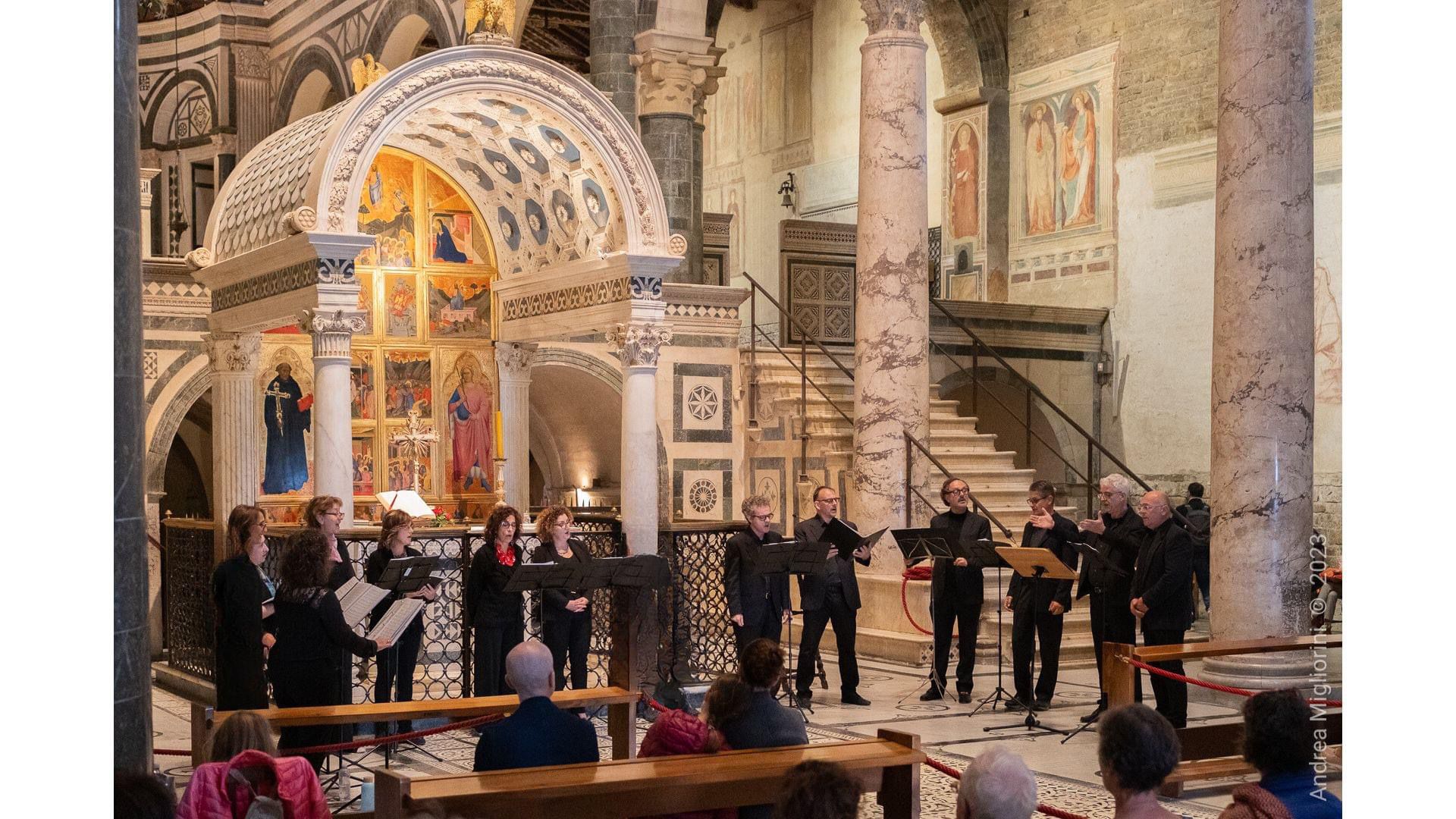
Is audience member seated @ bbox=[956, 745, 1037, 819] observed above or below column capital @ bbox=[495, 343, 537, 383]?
below

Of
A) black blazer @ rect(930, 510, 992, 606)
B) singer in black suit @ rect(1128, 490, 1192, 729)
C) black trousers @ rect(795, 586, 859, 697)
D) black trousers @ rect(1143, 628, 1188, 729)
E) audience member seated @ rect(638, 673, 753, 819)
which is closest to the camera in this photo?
audience member seated @ rect(638, 673, 753, 819)

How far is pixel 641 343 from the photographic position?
10539mm

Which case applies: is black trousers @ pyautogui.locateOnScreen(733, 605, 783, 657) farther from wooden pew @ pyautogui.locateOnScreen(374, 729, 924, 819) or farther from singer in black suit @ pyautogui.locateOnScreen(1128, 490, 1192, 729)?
wooden pew @ pyautogui.locateOnScreen(374, 729, 924, 819)

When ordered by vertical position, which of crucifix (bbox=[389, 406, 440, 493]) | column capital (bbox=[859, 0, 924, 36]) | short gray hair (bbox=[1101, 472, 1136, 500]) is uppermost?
column capital (bbox=[859, 0, 924, 36])

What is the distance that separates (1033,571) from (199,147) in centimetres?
1380

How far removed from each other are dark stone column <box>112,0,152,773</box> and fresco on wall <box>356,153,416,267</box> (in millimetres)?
8828

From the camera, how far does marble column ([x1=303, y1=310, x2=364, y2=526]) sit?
Answer: 9906 millimetres

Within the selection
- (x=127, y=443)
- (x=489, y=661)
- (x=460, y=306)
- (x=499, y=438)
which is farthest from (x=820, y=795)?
(x=460, y=306)

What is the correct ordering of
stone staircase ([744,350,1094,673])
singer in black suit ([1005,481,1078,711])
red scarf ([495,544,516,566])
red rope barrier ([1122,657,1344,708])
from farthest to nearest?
1. stone staircase ([744,350,1094,673])
2. singer in black suit ([1005,481,1078,711])
3. red scarf ([495,544,516,566])
4. red rope barrier ([1122,657,1344,708])

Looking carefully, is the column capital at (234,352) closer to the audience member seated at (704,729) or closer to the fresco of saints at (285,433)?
the fresco of saints at (285,433)

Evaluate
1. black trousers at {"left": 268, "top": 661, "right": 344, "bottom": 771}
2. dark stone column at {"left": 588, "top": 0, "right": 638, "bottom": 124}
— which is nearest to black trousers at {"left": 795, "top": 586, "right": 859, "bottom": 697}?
black trousers at {"left": 268, "top": 661, "right": 344, "bottom": 771}

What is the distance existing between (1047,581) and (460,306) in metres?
5.88

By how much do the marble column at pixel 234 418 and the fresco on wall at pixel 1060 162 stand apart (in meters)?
9.12

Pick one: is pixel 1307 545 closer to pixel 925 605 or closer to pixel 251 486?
pixel 925 605
